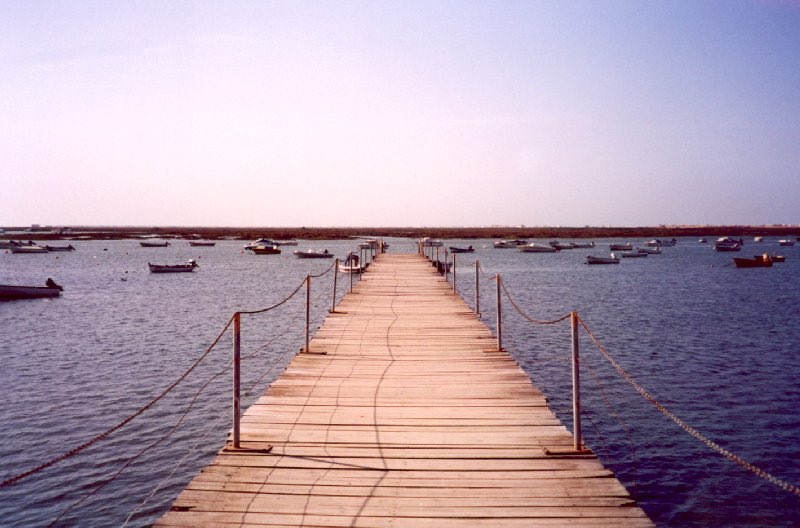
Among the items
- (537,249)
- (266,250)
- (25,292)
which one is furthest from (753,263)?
(25,292)

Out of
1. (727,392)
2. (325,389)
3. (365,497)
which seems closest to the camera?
(365,497)

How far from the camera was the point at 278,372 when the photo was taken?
17703 millimetres

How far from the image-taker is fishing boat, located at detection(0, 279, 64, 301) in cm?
3753

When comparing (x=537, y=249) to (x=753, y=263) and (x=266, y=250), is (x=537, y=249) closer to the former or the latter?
(x=753, y=263)

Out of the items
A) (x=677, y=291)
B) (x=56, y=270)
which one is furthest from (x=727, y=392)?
(x=56, y=270)

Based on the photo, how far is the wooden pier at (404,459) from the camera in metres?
4.38

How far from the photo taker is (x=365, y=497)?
15.3ft

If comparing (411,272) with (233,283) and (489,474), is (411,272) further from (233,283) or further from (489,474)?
(233,283)

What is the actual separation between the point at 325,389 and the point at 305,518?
11.9 feet

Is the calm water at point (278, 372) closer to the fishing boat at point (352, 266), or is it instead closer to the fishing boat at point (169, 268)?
the fishing boat at point (352, 266)

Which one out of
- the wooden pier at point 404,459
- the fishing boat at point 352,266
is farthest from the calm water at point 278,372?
the wooden pier at point 404,459

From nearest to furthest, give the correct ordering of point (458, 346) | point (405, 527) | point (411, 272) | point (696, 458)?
point (405, 527) < point (458, 346) < point (696, 458) < point (411, 272)

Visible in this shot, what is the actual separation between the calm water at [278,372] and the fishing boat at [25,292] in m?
1.40

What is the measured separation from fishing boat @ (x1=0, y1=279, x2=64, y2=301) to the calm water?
140cm
